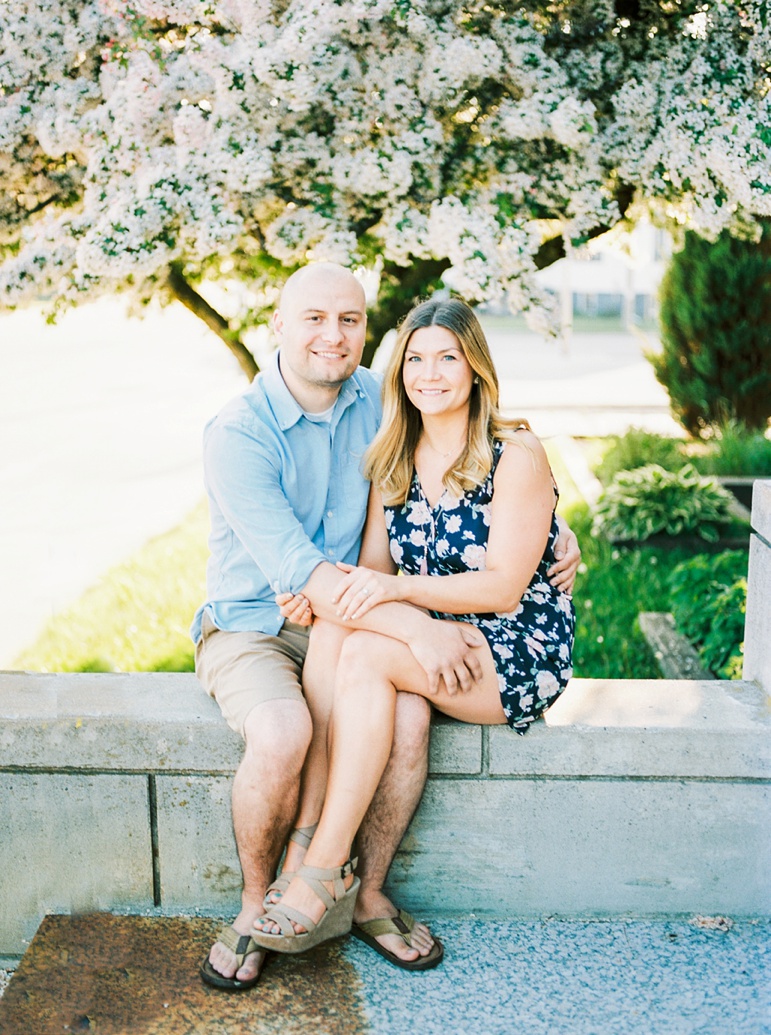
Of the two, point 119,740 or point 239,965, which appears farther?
point 119,740

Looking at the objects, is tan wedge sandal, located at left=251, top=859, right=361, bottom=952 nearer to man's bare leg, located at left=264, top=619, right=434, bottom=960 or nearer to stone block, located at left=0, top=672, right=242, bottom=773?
man's bare leg, located at left=264, top=619, right=434, bottom=960

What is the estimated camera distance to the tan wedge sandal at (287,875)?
2.70 metres

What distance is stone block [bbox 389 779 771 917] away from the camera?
9.55ft

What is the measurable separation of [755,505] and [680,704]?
631 mm

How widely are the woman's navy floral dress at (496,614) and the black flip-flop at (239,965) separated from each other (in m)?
0.86

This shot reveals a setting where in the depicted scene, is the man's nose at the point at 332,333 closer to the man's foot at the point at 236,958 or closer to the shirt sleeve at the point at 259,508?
the shirt sleeve at the point at 259,508

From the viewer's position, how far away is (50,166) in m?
4.43

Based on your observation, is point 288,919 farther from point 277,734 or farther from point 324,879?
point 277,734

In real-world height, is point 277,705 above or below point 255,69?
below

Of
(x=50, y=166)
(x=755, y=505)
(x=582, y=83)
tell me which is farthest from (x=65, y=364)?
(x=755, y=505)

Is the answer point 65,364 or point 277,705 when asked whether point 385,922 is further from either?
point 65,364

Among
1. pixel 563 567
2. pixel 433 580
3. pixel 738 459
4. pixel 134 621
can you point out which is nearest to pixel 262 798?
pixel 433 580

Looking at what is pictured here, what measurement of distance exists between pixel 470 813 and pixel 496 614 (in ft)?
1.78

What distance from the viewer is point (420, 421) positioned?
124 inches
